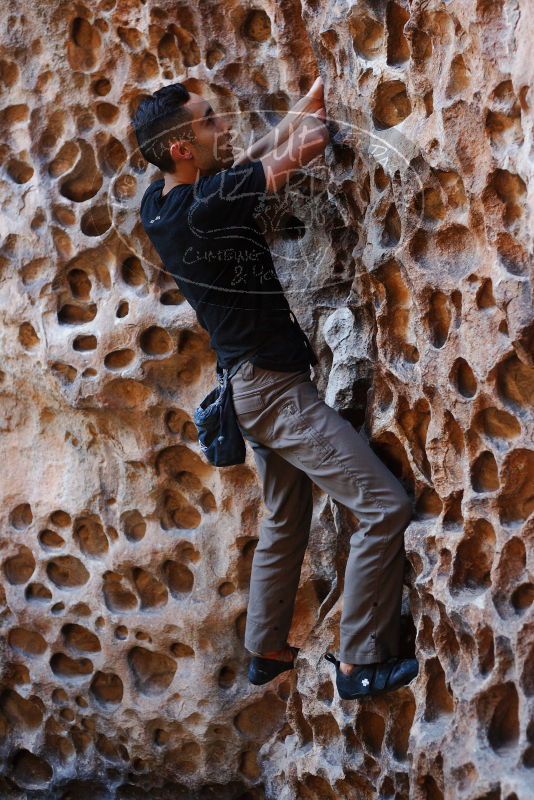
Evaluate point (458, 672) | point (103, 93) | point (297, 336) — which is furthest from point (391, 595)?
point (103, 93)

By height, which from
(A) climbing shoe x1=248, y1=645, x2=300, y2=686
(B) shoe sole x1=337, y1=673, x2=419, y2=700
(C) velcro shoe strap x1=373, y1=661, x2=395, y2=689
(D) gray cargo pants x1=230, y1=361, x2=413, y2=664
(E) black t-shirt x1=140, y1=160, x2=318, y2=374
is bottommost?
(A) climbing shoe x1=248, y1=645, x2=300, y2=686

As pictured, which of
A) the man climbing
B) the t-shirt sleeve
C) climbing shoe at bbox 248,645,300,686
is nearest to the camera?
the t-shirt sleeve

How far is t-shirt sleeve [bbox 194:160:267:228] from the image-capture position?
2994 millimetres

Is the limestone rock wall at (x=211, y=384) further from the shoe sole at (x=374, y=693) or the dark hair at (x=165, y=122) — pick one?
the dark hair at (x=165, y=122)

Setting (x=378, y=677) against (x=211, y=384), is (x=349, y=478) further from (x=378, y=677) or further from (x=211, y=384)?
(x=211, y=384)

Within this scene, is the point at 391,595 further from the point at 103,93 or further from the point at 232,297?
the point at 103,93

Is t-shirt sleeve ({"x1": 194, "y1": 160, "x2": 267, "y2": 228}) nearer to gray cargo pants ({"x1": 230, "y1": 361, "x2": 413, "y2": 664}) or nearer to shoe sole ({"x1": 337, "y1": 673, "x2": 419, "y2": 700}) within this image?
gray cargo pants ({"x1": 230, "y1": 361, "x2": 413, "y2": 664})

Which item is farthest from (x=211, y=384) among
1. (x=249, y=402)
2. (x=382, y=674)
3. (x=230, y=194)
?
(x=382, y=674)

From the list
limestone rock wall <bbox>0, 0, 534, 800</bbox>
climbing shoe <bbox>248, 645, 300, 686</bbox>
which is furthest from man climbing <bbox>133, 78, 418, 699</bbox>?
climbing shoe <bbox>248, 645, 300, 686</bbox>

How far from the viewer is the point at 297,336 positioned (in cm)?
327

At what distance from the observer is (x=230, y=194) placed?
9.81 feet

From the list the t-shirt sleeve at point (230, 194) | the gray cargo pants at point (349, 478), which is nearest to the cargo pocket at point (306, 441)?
the gray cargo pants at point (349, 478)

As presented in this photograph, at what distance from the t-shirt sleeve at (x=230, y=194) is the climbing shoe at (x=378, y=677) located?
136 centimetres

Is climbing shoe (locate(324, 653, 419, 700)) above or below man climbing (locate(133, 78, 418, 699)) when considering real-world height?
below
